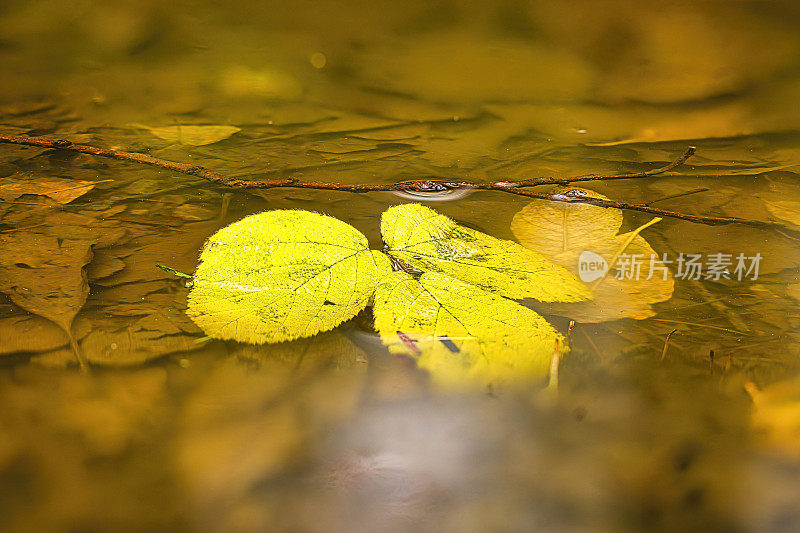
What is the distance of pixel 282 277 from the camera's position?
1.79 ft

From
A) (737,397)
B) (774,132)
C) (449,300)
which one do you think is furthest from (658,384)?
(774,132)

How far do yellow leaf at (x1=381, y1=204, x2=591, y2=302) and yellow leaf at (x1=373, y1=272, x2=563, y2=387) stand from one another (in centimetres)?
3

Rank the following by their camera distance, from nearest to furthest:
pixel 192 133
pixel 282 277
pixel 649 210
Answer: pixel 282 277 → pixel 649 210 → pixel 192 133

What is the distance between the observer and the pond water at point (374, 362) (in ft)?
1.23

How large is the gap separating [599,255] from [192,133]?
69cm

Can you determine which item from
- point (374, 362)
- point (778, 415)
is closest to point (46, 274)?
point (374, 362)

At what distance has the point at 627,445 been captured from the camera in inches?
16.3

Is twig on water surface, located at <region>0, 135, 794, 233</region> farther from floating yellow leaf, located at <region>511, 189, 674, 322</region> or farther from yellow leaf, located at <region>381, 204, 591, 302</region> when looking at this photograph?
yellow leaf, located at <region>381, 204, 591, 302</region>

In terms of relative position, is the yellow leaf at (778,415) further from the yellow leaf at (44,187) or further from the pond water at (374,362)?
the yellow leaf at (44,187)

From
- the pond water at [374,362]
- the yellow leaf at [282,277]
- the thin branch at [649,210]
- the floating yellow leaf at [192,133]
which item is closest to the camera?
the pond water at [374,362]

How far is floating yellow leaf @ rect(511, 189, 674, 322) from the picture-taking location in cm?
56

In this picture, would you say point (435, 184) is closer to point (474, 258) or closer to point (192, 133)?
point (474, 258)

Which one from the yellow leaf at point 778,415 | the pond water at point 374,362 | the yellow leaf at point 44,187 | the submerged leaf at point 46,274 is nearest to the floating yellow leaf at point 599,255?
the pond water at point 374,362

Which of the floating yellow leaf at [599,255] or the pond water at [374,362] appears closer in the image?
the pond water at [374,362]
